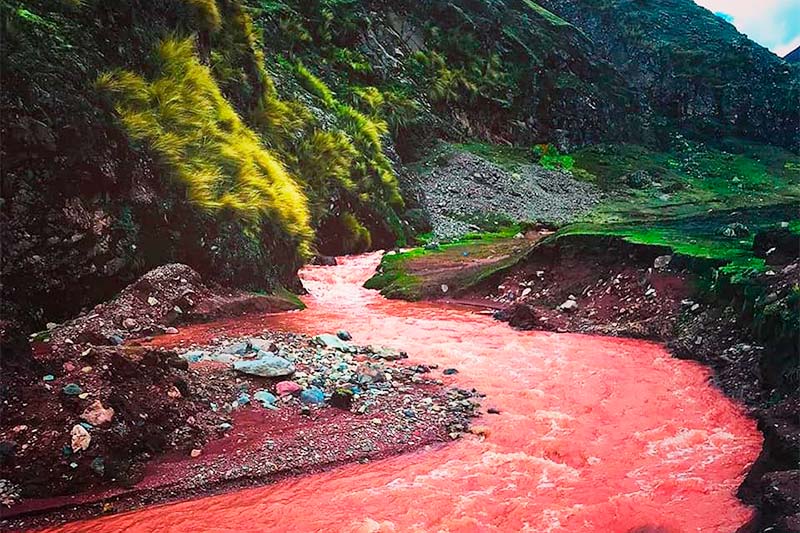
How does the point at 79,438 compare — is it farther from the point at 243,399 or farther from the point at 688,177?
the point at 688,177

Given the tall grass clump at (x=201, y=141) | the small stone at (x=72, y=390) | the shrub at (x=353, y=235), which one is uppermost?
the tall grass clump at (x=201, y=141)

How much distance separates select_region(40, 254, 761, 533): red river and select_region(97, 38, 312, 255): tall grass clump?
215 inches

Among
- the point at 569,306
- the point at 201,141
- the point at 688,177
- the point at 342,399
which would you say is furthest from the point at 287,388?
the point at 688,177

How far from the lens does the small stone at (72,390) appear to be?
18.4 feet

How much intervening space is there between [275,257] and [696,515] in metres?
10.1

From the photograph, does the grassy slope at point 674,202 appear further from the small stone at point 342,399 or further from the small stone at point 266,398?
the small stone at point 266,398

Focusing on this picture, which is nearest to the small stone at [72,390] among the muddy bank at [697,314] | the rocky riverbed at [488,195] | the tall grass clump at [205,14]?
the muddy bank at [697,314]

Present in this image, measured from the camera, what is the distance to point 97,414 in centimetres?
549

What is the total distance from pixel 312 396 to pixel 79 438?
2.51 metres

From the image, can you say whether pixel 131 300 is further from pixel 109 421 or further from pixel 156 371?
pixel 109 421

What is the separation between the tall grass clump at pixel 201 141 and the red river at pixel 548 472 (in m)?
5.46

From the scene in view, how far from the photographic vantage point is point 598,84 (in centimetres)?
4834

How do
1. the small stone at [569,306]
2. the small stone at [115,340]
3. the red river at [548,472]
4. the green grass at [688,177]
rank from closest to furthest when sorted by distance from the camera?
the red river at [548,472] < the small stone at [115,340] < the small stone at [569,306] < the green grass at [688,177]

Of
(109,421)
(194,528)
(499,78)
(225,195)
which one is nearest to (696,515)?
(194,528)
